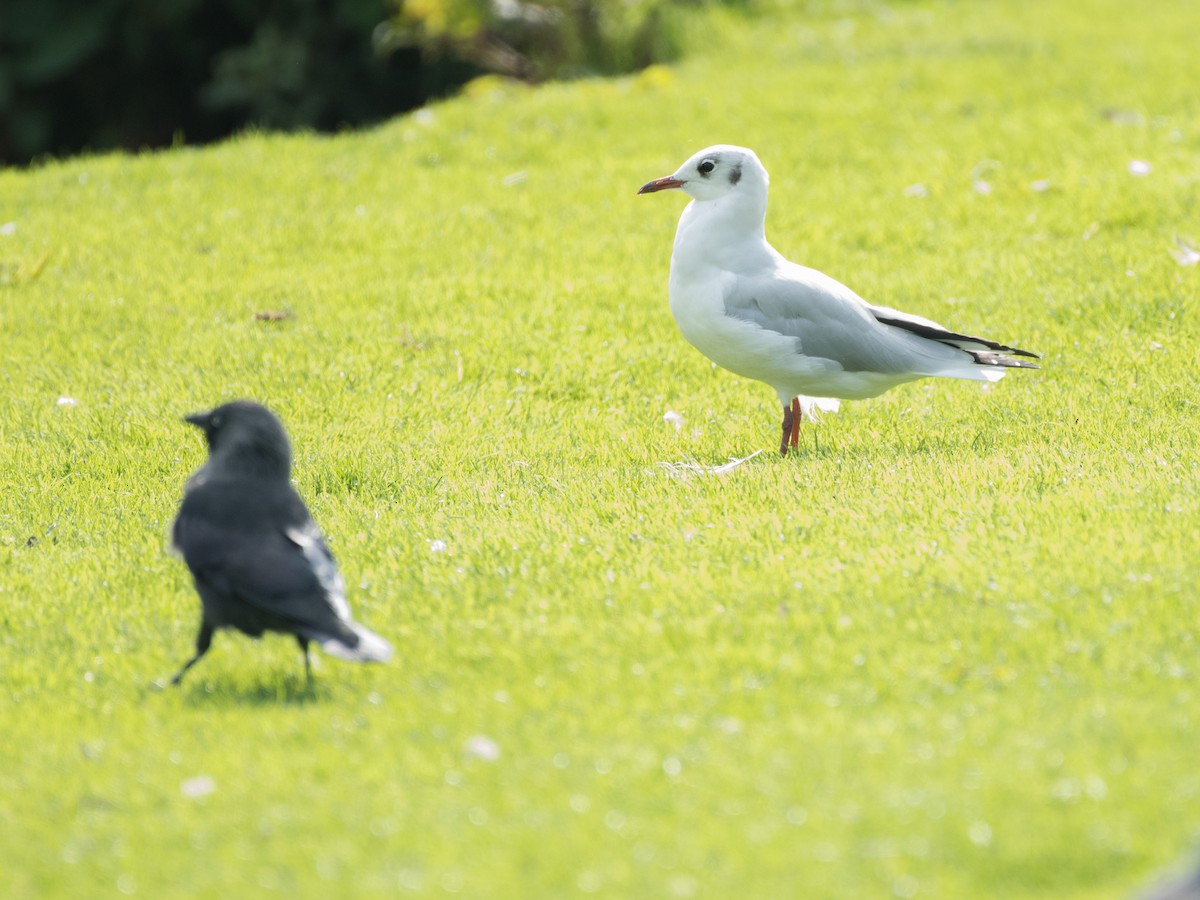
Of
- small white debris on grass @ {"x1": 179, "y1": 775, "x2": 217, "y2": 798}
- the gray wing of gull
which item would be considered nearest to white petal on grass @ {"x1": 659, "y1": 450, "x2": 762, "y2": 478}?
the gray wing of gull

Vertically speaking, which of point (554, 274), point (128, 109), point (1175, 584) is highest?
point (1175, 584)

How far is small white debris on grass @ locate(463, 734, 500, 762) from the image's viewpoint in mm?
4203

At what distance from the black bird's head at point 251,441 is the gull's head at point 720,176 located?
2568mm

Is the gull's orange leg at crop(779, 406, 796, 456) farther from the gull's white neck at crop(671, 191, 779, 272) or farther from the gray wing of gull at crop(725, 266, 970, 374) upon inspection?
the gull's white neck at crop(671, 191, 779, 272)

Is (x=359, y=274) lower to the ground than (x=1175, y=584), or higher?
lower

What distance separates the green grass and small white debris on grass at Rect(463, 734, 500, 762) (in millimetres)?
35

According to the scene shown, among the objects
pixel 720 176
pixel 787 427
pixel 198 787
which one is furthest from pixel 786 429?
pixel 198 787

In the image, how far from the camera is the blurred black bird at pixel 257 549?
4441mm

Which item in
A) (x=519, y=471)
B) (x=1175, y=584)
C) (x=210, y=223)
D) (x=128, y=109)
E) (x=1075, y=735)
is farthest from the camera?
(x=128, y=109)

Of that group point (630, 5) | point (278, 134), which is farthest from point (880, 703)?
point (630, 5)

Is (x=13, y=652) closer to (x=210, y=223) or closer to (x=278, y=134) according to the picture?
(x=210, y=223)

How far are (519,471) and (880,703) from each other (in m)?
2.83

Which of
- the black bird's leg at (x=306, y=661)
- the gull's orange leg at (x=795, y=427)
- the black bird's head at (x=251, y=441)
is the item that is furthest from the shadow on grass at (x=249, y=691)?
the gull's orange leg at (x=795, y=427)

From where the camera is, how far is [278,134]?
1340 centimetres
